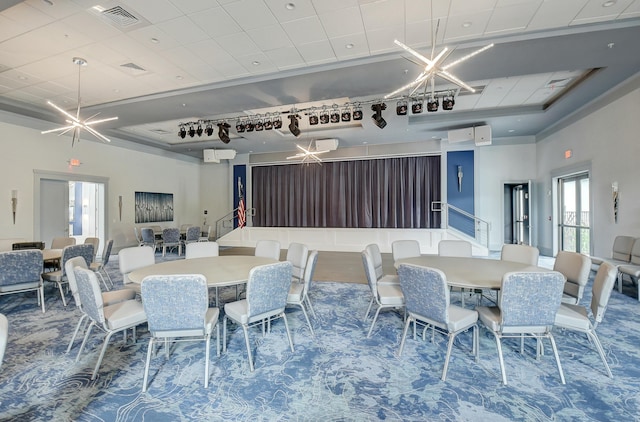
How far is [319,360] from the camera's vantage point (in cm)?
270

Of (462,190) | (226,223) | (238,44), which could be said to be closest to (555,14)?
(238,44)

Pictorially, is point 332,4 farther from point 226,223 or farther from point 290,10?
point 226,223

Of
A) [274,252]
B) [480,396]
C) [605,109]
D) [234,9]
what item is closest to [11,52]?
[234,9]

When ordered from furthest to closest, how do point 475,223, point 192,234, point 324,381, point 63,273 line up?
1. point 475,223
2. point 192,234
3. point 63,273
4. point 324,381

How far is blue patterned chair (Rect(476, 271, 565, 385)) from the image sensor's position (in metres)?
2.18

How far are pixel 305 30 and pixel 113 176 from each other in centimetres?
772

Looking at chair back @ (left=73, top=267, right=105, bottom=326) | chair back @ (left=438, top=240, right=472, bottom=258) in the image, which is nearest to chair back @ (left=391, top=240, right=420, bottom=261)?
chair back @ (left=438, top=240, right=472, bottom=258)

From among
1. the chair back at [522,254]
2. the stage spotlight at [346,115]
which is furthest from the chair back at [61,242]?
the chair back at [522,254]

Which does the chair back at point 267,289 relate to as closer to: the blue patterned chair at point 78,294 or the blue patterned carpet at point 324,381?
the blue patterned carpet at point 324,381

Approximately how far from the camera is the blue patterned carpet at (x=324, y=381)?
202 cm

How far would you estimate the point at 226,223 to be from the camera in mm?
11938

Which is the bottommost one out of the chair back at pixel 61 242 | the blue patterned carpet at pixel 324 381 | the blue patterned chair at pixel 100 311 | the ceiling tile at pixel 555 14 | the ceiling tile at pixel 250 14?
the blue patterned carpet at pixel 324 381

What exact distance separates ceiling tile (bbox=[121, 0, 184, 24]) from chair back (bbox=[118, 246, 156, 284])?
8.95ft

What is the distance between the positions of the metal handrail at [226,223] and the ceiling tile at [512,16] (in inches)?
378
